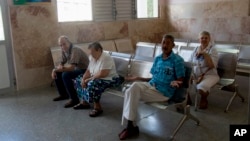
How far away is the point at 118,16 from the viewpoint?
6.00 m

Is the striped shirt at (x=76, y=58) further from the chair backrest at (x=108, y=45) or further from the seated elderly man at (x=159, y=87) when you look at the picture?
the chair backrest at (x=108, y=45)

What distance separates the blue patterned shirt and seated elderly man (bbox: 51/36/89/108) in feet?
4.51

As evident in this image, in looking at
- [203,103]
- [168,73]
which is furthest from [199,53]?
[168,73]

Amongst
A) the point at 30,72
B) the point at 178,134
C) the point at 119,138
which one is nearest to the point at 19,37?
the point at 30,72

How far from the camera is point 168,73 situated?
285 cm

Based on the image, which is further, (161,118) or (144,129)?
Result: (161,118)

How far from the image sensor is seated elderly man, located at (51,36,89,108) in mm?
3871

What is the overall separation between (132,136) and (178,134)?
476 mm

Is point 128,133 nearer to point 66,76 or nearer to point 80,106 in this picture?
point 80,106

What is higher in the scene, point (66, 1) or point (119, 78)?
point (66, 1)

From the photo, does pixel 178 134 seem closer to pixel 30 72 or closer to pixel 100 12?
pixel 30 72

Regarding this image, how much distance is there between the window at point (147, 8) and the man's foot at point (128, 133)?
4064mm

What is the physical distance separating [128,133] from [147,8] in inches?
175

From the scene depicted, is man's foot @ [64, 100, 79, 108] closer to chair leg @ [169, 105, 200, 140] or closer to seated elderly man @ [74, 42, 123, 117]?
seated elderly man @ [74, 42, 123, 117]
